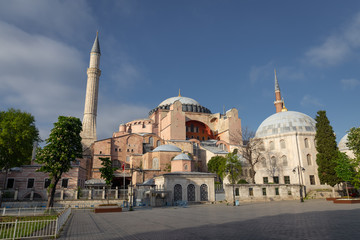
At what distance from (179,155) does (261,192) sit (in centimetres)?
1109

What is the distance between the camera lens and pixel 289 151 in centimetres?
3606

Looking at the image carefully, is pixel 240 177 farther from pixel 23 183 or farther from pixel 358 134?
pixel 23 183

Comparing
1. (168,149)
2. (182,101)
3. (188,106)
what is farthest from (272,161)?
(182,101)

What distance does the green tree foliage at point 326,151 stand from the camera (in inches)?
1214

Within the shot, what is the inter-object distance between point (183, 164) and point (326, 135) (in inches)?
762

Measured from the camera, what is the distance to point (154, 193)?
2483 cm

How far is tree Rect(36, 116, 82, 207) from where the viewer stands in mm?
20625

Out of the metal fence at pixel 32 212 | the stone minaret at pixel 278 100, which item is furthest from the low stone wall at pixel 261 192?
the stone minaret at pixel 278 100

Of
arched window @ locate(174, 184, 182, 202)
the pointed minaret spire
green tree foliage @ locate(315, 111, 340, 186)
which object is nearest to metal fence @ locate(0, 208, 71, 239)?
arched window @ locate(174, 184, 182, 202)

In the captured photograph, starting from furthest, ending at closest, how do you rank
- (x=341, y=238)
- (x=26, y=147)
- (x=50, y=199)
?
(x=26, y=147), (x=50, y=199), (x=341, y=238)

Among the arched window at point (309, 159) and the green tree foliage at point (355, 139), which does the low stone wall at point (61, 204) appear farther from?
the arched window at point (309, 159)

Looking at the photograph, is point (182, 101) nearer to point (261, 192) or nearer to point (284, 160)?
point (284, 160)

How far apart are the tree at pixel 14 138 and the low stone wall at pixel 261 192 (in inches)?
899

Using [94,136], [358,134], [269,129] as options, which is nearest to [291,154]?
[269,129]
